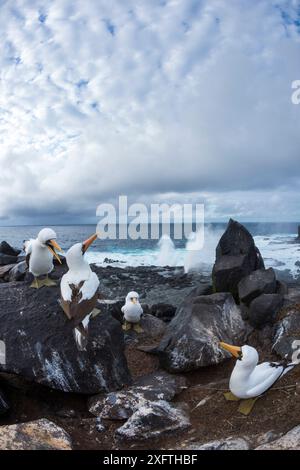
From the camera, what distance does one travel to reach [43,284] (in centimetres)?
758

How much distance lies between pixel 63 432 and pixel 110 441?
655 millimetres

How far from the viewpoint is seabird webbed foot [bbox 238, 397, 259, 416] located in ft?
17.7

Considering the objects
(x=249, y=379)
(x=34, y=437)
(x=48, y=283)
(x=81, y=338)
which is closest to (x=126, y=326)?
(x=48, y=283)

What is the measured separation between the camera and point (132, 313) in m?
10.3

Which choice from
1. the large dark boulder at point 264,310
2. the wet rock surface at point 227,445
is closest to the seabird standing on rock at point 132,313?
the large dark boulder at point 264,310

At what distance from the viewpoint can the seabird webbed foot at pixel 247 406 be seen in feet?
17.7

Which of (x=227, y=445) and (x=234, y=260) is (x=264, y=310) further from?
(x=227, y=445)

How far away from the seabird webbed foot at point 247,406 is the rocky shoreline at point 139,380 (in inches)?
3.4

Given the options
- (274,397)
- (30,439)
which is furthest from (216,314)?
(30,439)

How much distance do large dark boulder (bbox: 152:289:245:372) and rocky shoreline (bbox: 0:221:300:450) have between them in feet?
0.06

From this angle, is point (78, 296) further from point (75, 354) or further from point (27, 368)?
point (27, 368)

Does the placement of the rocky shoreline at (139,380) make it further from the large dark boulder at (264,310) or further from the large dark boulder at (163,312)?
the large dark boulder at (163,312)

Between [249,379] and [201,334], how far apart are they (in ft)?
6.75

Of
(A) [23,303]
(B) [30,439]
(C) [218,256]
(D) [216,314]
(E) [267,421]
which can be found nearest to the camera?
(B) [30,439]
